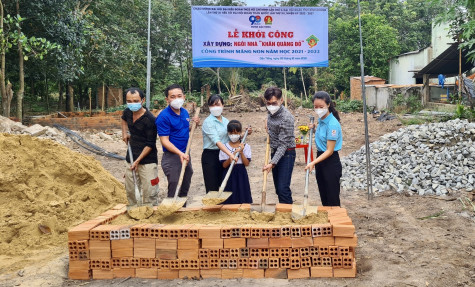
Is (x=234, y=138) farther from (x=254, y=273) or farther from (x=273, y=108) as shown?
(x=254, y=273)

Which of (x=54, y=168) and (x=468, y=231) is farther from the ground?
(x=54, y=168)

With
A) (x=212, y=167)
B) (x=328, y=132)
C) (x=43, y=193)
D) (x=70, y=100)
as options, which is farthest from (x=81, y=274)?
(x=70, y=100)

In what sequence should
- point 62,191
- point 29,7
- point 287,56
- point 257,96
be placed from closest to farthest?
point 62,191 < point 287,56 < point 29,7 < point 257,96

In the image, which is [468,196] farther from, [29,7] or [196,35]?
[29,7]

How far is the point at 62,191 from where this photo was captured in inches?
207

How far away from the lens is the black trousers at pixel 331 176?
4195 millimetres

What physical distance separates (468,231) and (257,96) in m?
18.8

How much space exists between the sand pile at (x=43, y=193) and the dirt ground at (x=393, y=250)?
0.41 meters

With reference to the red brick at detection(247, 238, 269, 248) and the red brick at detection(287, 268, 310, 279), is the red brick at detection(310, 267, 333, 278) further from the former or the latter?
the red brick at detection(247, 238, 269, 248)

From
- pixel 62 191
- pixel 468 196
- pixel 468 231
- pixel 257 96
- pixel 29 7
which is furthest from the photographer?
pixel 257 96

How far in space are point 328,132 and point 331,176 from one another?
435mm

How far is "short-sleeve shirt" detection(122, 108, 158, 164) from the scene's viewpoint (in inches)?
177

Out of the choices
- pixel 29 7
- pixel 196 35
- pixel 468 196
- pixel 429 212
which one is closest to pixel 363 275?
pixel 429 212

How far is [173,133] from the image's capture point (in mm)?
4512
